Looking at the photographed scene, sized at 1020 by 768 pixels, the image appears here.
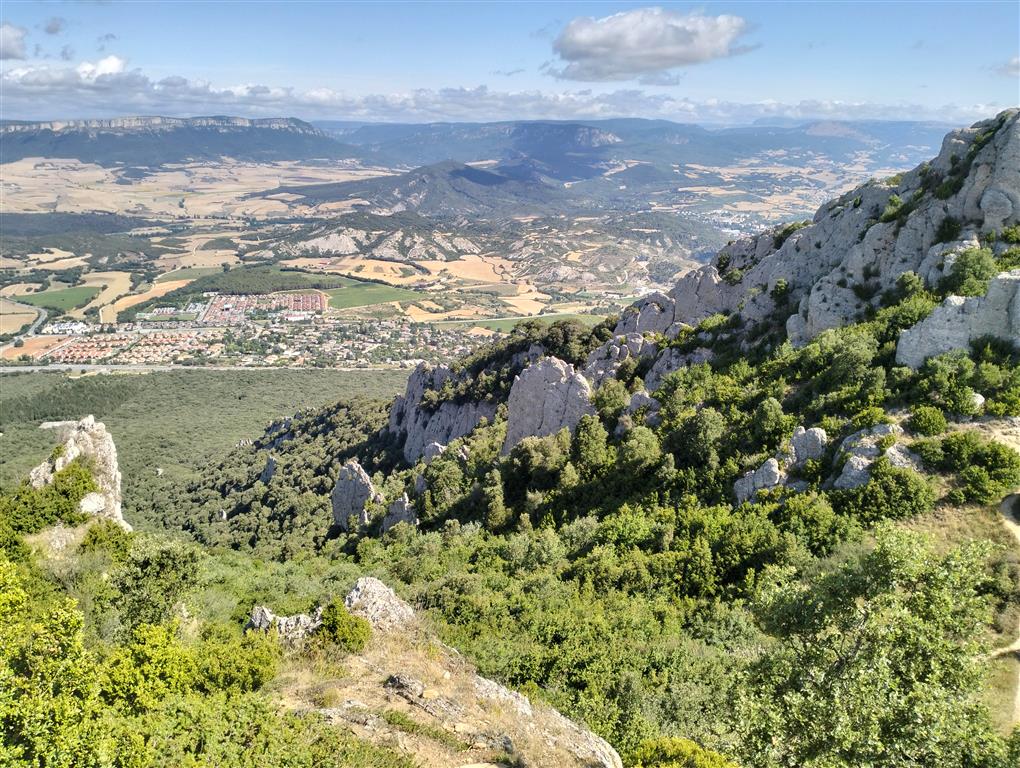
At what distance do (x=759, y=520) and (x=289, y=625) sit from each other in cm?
2226

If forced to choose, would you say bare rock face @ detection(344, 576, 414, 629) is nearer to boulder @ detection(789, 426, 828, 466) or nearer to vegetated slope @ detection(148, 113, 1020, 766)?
vegetated slope @ detection(148, 113, 1020, 766)

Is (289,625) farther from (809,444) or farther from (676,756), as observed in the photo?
(809,444)

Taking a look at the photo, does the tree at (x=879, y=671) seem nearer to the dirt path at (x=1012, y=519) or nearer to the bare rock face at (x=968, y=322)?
the dirt path at (x=1012, y=519)

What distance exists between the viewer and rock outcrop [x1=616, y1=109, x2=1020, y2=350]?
38.9 meters

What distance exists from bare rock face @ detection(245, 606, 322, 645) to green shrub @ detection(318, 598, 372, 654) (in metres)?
0.65

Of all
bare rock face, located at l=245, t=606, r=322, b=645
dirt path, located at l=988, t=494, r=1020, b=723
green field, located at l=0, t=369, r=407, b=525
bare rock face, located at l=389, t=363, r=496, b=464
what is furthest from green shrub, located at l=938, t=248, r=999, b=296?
green field, located at l=0, t=369, r=407, b=525

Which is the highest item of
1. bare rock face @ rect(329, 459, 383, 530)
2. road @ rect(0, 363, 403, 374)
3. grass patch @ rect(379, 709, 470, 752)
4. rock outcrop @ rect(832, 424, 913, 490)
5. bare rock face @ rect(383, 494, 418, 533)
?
rock outcrop @ rect(832, 424, 913, 490)

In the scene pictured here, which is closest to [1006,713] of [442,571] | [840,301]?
[442,571]

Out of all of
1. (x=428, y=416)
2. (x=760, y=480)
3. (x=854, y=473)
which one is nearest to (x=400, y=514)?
(x=428, y=416)

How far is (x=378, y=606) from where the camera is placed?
86.3 feet

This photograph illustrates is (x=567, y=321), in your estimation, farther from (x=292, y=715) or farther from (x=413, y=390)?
(x=292, y=715)

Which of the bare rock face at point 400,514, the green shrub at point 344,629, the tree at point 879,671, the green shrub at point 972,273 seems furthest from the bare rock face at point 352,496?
the green shrub at point 972,273

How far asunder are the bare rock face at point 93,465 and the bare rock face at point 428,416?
103ft

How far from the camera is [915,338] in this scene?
34.2 metres
